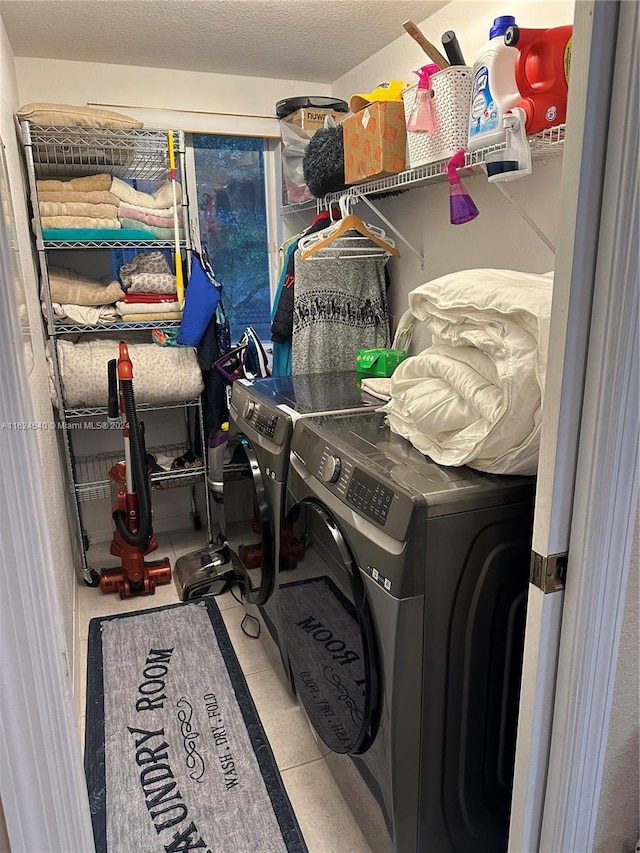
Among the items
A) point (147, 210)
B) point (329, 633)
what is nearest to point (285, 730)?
point (329, 633)

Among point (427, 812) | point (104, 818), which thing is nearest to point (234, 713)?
point (104, 818)

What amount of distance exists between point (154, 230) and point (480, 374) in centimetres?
189

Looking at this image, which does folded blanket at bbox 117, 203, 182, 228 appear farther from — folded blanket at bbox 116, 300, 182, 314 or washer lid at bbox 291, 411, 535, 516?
washer lid at bbox 291, 411, 535, 516

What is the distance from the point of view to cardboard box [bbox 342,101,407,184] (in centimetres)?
188

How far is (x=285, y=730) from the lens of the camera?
1905 mm

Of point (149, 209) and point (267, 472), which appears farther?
point (149, 209)

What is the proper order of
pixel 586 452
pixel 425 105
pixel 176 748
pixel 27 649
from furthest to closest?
1. pixel 176 748
2. pixel 425 105
3. pixel 586 452
4. pixel 27 649

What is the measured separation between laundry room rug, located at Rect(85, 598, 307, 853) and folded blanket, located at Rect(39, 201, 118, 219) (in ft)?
5.66

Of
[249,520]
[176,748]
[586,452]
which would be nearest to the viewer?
[586,452]

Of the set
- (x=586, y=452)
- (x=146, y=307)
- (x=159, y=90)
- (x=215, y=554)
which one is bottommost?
(x=215, y=554)

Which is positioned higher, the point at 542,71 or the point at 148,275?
the point at 542,71

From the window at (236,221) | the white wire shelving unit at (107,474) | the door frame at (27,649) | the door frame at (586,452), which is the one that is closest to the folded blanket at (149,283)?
the window at (236,221)

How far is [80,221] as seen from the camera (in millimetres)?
2510

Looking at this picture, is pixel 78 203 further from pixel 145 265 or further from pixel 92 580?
pixel 92 580
